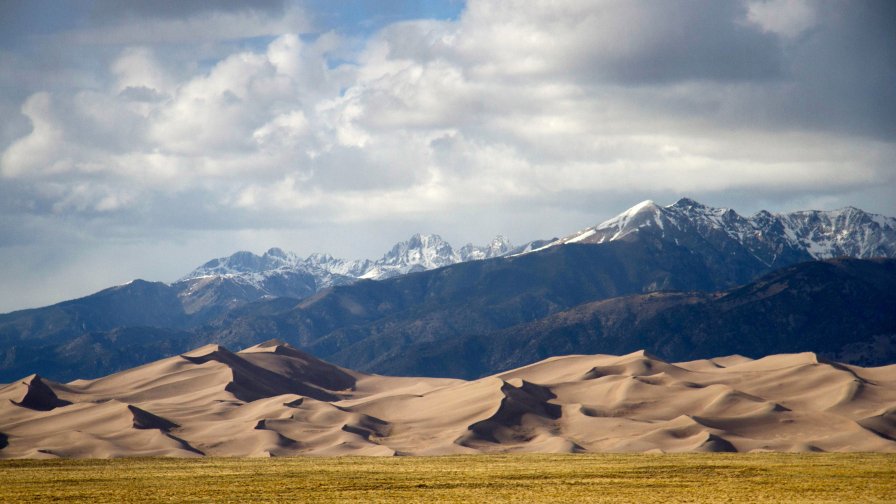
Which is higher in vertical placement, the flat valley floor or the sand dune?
the flat valley floor

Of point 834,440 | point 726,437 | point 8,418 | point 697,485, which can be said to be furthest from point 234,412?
point 697,485

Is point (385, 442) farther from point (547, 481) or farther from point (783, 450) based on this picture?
point (547, 481)

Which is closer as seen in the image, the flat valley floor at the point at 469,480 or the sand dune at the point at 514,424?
the flat valley floor at the point at 469,480

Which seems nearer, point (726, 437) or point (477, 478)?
point (477, 478)

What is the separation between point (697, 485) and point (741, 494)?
7338 mm

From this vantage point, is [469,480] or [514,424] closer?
[469,480]

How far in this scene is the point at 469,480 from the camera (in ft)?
270

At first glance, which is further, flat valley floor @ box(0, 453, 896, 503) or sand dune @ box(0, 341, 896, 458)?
sand dune @ box(0, 341, 896, 458)

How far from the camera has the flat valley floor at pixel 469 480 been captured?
69.1 meters

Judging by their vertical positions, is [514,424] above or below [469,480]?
below

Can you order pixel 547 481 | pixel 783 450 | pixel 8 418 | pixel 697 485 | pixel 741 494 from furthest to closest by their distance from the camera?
pixel 8 418 < pixel 783 450 < pixel 547 481 < pixel 697 485 < pixel 741 494

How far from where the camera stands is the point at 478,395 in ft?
630

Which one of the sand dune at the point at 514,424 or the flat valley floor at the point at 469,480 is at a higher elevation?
the flat valley floor at the point at 469,480

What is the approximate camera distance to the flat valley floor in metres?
69.1
